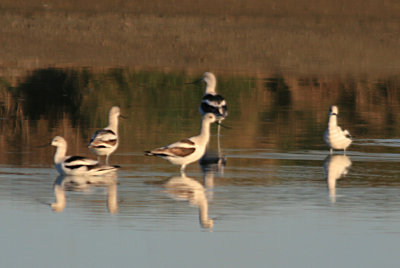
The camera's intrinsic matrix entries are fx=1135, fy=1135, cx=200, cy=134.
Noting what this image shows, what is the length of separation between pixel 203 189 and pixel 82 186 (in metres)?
1.53

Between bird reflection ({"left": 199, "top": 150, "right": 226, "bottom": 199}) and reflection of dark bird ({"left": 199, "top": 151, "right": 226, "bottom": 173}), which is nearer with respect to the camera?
bird reflection ({"left": 199, "top": 150, "right": 226, "bottom": 199})

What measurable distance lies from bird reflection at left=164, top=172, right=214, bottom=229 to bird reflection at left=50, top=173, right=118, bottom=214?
0.72 metres

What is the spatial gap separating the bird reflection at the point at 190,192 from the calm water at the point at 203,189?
25 mm

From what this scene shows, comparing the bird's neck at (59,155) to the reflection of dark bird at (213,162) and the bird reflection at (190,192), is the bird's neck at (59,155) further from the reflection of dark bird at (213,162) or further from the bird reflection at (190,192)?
the reflection of dark bird at (213,162)

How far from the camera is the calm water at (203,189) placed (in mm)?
10664

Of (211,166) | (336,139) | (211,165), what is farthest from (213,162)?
(336,139)

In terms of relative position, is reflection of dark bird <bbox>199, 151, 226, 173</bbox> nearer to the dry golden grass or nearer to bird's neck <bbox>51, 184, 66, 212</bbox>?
bird's neck <bbox>51, 184, 66, 212</bbox>

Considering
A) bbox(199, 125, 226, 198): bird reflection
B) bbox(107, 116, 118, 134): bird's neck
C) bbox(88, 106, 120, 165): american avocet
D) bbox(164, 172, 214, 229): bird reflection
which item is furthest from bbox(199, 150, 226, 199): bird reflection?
bbox(107, 116, 118, 134): bird's neck

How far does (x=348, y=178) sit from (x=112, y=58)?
784 inches

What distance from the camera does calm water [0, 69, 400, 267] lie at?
10.7 m

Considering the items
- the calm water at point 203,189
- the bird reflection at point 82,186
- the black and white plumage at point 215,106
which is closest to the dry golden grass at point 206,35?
the calm water at point 203,189

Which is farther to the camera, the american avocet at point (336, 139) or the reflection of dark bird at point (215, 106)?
the reflection of dark bird at point (215, 106)

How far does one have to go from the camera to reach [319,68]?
3353 centimetres

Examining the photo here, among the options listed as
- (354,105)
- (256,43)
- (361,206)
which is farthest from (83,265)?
(256,43)
